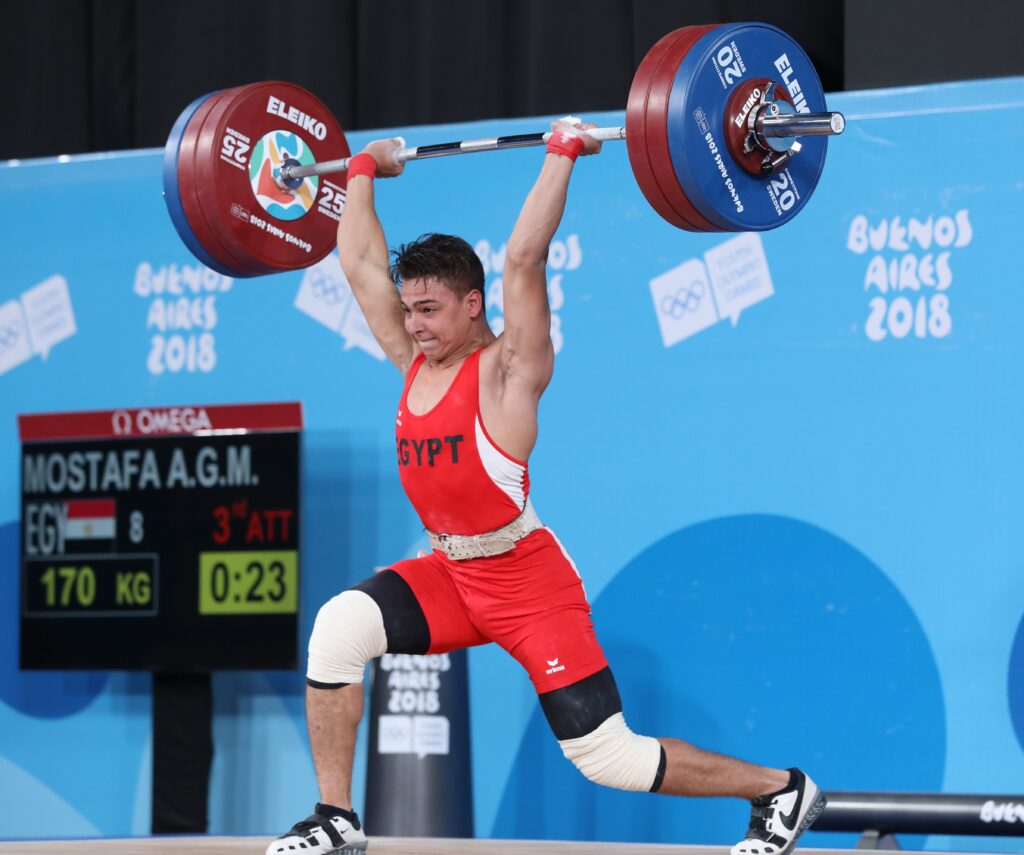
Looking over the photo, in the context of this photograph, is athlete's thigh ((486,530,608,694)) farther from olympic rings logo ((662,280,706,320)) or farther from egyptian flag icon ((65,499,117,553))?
egyptian flag icon ((65,499,117,553))

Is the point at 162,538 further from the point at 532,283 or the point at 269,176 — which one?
the point at 532,283

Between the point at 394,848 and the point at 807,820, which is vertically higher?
the point at 807,820

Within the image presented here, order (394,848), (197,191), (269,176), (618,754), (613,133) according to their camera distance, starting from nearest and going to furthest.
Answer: (618,754) → (613,133) → (394,848) → (197,191) → (269,176)

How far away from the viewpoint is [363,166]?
3.46 m

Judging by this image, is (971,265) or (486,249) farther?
(486,249)

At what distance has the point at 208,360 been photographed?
5.11m

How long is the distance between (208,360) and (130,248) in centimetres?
46

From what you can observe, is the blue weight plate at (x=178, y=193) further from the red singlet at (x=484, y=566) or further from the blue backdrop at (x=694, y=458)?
the blue backdrop at (x=694, y=458)

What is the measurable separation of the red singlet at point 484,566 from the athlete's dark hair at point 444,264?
0.15 metres

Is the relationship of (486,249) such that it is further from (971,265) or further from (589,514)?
(971,265)

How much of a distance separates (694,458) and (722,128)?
152cm

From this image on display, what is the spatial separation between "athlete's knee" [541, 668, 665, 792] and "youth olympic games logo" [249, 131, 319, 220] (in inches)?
53.2

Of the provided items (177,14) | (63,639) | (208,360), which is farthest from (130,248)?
(63,639)

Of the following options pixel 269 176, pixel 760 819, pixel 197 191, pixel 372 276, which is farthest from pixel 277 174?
pixel 760 819
